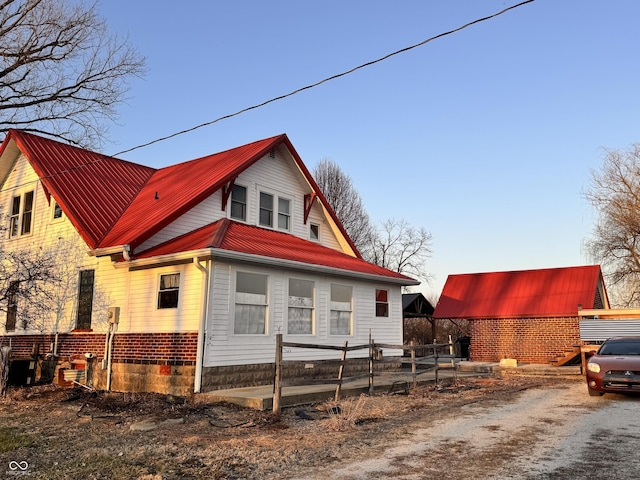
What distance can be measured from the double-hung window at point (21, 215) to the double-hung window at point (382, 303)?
12.4 m

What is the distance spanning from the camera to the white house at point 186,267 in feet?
42.8

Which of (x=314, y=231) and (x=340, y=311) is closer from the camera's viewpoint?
(x=340, y=311)

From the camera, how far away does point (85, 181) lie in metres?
18.0

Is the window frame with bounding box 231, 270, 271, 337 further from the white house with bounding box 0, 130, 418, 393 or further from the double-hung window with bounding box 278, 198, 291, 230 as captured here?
the double-hung window with bounding box 278, 198, 291, 230

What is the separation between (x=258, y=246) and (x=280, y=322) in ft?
7.17

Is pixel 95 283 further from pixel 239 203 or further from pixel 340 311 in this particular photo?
pixel 340 311

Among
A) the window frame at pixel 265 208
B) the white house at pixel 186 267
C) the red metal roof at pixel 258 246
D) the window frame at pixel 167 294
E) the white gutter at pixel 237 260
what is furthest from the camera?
the window frame at pixel 265 208

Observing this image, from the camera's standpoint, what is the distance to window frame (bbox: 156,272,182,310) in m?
13.3

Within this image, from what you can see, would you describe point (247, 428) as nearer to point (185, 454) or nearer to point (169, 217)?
point (185, 454)

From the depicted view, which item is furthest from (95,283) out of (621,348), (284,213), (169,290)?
(621,348)

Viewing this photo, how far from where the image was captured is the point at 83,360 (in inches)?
593

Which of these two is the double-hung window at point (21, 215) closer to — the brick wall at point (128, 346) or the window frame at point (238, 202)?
the brick wall at point (128, 346)

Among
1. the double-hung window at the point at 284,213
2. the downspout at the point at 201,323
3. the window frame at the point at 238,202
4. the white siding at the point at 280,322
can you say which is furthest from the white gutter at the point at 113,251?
the double-hung window at the point at 284,213

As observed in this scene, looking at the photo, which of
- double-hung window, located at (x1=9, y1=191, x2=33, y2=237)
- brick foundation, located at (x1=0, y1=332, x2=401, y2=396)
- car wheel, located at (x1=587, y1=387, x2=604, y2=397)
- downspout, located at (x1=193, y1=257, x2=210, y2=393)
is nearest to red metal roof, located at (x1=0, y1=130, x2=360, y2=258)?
double-hung window, located at (x1=9, y1=191, x2=33, y2=237)
